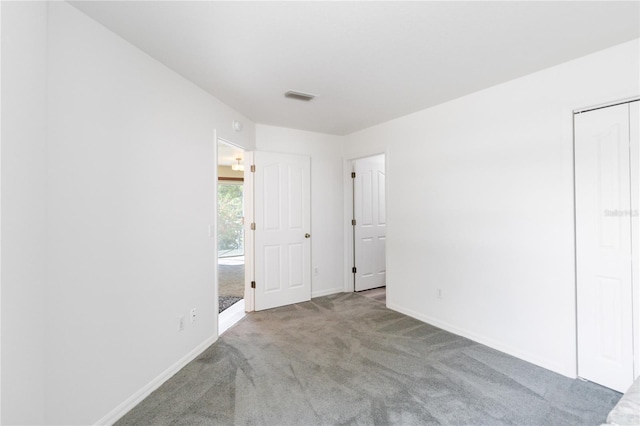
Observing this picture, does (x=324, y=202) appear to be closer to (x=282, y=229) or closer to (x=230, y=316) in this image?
(x=282, y=229)

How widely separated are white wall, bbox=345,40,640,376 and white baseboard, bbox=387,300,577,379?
1 cm

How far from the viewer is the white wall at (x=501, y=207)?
2311mm

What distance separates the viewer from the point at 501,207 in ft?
8.97

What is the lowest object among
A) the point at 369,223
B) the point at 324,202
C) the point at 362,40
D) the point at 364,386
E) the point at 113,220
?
the point at 364,386

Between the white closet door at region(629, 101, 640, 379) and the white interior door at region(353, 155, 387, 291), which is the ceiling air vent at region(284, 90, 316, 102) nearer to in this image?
the white interior door at region(353, 155, 387, 291)

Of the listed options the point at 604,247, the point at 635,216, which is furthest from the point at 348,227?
the point at 635,216

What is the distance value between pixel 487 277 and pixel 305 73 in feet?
8.15

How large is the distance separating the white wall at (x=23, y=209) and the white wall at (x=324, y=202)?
2940 mm

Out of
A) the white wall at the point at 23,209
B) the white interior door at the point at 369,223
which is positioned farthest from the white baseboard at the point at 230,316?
the white wall at the point at 23,209

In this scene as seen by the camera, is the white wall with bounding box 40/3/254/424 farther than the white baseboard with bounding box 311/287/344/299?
No

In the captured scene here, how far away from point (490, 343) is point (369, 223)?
2.48 metres

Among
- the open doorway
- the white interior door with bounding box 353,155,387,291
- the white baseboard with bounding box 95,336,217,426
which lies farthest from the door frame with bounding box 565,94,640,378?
the open doorway

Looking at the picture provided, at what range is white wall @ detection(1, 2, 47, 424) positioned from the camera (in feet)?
3.78

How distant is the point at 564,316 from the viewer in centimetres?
234
